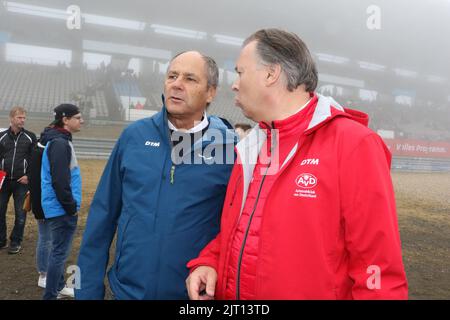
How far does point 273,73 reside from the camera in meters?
1.41

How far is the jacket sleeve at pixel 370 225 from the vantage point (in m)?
1.07

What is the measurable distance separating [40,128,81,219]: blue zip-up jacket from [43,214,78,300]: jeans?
0.33 ft

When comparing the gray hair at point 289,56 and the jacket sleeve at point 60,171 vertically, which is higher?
the gray hair at point 289,56

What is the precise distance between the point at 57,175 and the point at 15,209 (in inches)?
85.4

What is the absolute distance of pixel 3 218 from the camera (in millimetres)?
4758

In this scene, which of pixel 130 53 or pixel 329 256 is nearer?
pixel 329 256

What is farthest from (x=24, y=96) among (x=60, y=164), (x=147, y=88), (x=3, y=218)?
(x=60, y=164)

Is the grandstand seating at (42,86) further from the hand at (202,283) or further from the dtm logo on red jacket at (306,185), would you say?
the dtm logo on red jacket at (306,185)

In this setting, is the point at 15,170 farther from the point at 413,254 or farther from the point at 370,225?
the point at 413,254

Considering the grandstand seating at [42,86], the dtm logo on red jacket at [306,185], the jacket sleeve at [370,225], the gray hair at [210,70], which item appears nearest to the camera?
the jacket sleeve at [370,225]

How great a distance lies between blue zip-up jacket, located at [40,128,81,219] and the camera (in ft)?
10.3

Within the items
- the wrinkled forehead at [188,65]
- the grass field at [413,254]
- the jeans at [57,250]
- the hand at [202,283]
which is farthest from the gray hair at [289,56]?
the grass field at [413,254]
